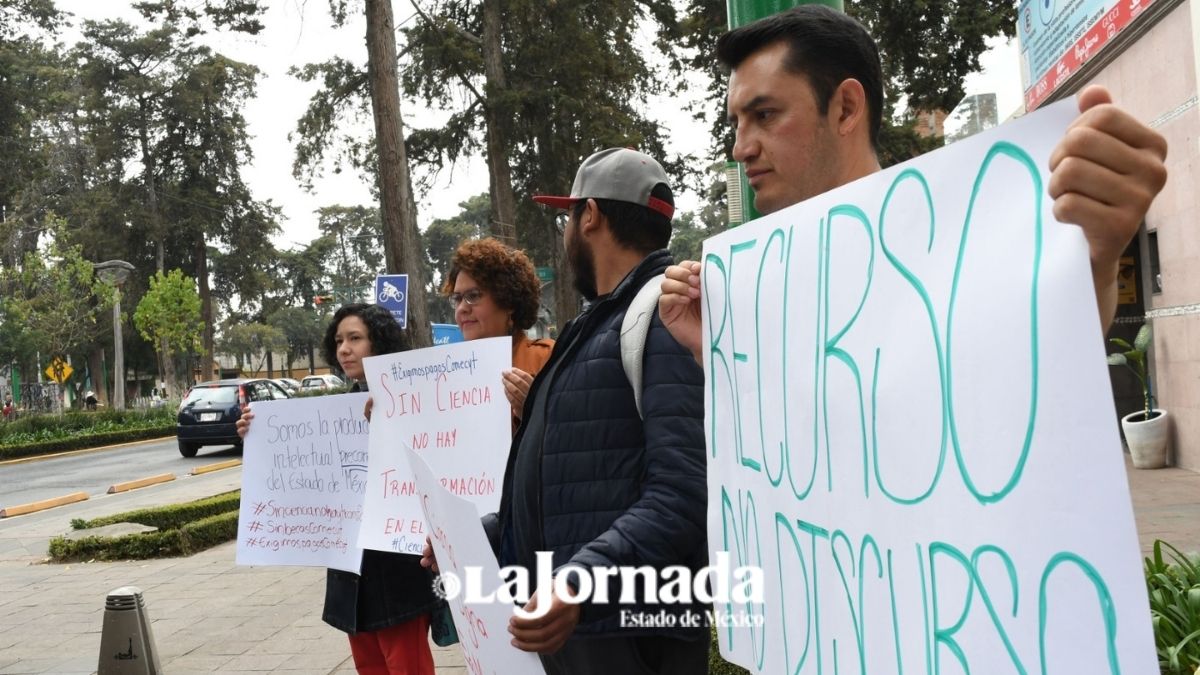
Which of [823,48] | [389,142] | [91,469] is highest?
[389,142]

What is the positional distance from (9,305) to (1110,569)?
39261 mm

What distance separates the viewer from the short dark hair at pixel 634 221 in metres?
2.48

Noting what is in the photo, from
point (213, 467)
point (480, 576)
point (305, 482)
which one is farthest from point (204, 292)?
point (480, 576)

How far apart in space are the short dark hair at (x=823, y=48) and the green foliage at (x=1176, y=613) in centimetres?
220

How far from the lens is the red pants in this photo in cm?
373

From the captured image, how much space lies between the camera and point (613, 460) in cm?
222

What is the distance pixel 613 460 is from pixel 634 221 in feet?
1.96

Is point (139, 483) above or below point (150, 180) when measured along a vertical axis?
below

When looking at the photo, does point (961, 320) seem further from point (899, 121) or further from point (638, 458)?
point (899, 121)

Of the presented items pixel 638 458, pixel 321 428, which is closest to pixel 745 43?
pixel 638 458

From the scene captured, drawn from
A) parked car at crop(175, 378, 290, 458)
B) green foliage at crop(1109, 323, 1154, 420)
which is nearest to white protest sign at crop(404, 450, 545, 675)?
green foliage at crop(1109, 323, 1154, 420)

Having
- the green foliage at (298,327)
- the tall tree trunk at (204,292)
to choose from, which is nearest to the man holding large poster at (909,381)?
the tall tree trunk at (204,292)

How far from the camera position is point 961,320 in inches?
49.0

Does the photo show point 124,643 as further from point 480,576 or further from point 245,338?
point 245,338
